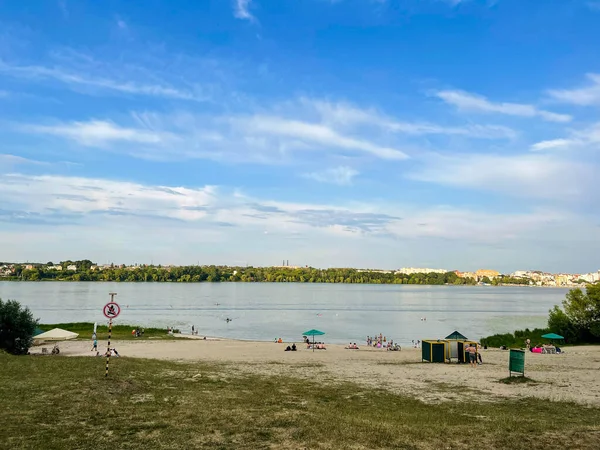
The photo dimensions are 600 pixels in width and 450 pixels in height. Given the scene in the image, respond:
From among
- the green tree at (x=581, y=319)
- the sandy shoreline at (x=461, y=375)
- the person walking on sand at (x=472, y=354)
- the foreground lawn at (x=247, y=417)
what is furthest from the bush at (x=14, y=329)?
the green tree at (x=581, y=319)

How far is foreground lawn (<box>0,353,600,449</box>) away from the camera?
36.4 ft

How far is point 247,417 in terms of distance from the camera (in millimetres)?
13664

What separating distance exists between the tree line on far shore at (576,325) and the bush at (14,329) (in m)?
46.2

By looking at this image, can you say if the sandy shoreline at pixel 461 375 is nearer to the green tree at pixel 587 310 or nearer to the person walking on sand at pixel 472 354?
the person walking on sand at pixel 472 354

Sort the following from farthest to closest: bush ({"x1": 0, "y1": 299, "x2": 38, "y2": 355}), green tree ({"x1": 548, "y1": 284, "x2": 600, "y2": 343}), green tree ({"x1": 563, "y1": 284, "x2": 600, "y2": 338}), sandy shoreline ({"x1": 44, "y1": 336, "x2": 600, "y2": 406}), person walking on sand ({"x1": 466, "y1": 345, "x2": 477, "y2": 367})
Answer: green tree ({"x1": 548, "y1": 284, "x2": 600, "y2": 343})
green tree ({"x1": 563, "y1": 284, "x2": 600, "y2": 338})
bush ({"x1": 0, "y1": 299, "x2": 38, "y2": 355})
person walking on sand ({"x1": 466, "y1": 345, "x2": 477, "y2": 367})
sandy shoreline ({"x1": 44, "y1": 336, "x2": 600, "y2": 406})

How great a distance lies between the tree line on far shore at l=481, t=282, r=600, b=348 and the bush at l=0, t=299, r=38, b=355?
46223 millimetres

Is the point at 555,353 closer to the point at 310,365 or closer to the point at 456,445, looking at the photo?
the point at 310,365

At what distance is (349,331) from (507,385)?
189 ft

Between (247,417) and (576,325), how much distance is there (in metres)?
52.0

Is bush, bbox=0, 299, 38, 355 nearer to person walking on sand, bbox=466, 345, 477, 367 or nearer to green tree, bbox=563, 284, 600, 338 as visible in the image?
person walking on sand, bbox=466, 345, 477, 367

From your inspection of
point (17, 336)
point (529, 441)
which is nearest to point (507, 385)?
point (529, 441)

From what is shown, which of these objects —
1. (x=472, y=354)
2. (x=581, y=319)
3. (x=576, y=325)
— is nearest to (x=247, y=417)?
(x=472, y=354)

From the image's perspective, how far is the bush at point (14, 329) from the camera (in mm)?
33688

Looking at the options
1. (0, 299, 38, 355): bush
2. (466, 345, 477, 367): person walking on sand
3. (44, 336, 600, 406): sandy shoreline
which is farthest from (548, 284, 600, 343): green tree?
(0, 299, 38, 355): bush
